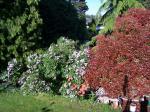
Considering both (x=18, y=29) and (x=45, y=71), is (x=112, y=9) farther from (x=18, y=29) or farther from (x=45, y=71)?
(x=45, y=71)

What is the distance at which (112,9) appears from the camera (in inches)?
827

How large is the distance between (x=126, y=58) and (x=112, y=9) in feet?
24.1

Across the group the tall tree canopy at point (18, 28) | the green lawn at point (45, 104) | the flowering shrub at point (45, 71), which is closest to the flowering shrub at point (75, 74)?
the flowering shrub at point (45, 71)

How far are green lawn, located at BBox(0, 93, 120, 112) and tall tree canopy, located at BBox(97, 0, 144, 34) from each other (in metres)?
5.28

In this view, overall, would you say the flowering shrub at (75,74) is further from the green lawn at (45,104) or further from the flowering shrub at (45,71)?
the green lawn at (45,104)

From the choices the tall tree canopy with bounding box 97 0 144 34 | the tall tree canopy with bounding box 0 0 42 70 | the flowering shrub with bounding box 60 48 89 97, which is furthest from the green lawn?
the tall tree canopy with bounding box 97 0 144 34

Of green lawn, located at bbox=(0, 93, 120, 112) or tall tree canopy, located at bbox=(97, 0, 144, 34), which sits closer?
green lawn, located at bbox=(0, 93, 120, 112)

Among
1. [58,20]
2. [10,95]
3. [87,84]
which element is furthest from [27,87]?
[58,20]

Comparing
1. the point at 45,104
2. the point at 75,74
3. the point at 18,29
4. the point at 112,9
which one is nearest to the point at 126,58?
the point at 45,104

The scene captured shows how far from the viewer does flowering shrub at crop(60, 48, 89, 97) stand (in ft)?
55.1

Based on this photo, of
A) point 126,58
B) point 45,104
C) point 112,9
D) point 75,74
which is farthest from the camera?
point 112,9

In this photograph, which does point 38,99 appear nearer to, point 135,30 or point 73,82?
point 73,82

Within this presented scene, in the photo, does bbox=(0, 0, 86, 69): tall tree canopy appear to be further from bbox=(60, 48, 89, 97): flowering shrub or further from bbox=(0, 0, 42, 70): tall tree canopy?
bbox=(60, 48, 89, 97): flowering shrub

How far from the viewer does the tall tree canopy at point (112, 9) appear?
792 inches
